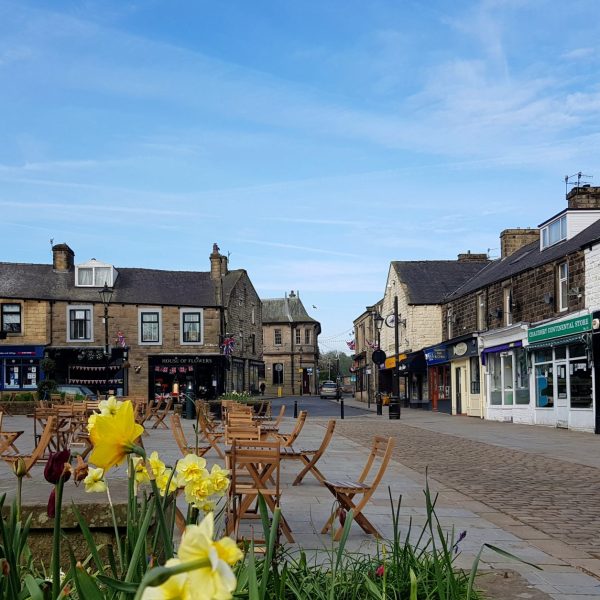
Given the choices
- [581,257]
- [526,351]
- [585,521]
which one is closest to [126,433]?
[585,521]

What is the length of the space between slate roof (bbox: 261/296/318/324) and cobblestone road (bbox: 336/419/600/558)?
2535 inches

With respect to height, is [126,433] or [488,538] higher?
[126,433]

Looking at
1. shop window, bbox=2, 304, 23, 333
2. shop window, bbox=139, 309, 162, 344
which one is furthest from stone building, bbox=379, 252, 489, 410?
shop window, bbox=2, 304, 23, 333

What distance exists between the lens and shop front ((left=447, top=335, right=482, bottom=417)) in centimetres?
3122

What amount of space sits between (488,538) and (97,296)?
3821cm

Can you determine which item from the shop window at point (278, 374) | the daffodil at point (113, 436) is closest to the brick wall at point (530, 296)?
the daffodil at point (113, 436)

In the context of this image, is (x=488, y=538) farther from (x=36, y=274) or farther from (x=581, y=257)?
(x=36, y=274)

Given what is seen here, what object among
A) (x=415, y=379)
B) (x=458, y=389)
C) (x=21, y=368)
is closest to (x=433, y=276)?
(x=415, y=379)

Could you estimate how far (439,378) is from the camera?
123ft

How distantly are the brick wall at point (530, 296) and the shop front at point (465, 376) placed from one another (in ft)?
3.95

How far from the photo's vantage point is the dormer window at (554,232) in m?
25.9

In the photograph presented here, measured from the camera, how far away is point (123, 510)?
391cm

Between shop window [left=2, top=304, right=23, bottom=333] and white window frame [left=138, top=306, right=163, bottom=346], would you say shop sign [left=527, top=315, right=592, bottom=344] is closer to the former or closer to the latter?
white window frame [left=138, top=306, right=163, bottom=346]

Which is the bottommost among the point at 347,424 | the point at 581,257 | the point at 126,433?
the point at 347,424
